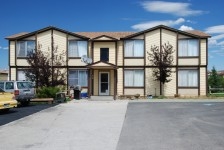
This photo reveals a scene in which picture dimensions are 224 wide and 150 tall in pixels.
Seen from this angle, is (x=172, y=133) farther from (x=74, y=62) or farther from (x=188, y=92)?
(x=74, y=62)

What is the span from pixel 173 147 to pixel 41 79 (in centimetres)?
2191

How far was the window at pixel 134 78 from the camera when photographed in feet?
107

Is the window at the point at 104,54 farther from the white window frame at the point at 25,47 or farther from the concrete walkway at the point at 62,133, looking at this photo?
the concrete walkway at the point at 62,133

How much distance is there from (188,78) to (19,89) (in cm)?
1573

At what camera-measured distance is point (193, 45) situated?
32.1 m

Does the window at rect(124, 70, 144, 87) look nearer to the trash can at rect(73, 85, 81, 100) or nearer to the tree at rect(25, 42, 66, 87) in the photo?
the trash can at rect(73, 85, 81, 100)

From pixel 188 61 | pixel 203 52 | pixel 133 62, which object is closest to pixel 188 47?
pixel 188 61

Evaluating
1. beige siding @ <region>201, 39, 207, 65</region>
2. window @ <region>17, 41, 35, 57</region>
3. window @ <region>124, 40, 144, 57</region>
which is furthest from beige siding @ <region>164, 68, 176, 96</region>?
window @ <region>17, 41, 35, 57</region>

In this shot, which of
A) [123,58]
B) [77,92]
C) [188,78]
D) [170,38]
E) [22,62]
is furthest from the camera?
[22,62]

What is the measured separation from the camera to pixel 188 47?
3212 cm

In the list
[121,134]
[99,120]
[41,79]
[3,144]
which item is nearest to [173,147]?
[121,134]

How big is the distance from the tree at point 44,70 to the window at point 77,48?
1158 mm

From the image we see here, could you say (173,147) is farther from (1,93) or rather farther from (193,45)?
(193,45)

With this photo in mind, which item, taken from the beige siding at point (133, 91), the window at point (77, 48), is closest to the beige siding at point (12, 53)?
the window at point (77, 48)
